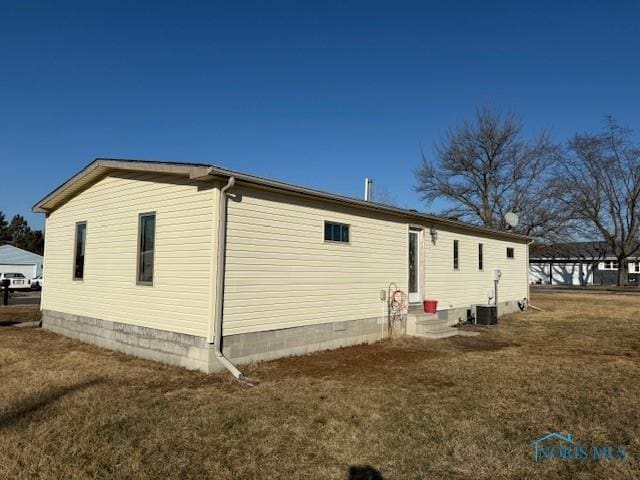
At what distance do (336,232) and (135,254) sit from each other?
12.7 feet

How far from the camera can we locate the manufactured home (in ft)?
22.4

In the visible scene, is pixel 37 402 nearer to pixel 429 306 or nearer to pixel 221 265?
pixel 221 265

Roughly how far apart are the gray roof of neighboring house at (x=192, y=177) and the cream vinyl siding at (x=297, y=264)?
0.71 ft

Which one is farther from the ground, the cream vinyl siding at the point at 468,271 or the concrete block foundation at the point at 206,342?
the cream vinyl siding at the point at 468,271

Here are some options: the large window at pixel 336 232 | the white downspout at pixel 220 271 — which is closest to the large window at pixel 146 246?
the white downspout at pixel 220 271

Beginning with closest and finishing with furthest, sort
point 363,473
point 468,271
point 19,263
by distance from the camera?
point 363,473 → point 468,271 → point 19,263

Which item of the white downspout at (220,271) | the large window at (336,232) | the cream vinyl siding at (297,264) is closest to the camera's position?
the white downspout at (220,271)

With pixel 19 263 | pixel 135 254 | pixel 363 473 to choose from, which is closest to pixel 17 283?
pixel 19 263

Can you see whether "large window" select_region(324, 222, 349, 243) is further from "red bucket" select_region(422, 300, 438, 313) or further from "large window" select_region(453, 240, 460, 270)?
"large window" select_region(453, 240, 460, 270)

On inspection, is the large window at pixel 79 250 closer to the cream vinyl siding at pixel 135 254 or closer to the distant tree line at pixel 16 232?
the cream vinyl siding at pixel 135 254

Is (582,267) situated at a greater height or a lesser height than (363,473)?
Answer: greater

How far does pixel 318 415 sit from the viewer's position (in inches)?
185

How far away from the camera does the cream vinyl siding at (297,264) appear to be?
23.0 ft

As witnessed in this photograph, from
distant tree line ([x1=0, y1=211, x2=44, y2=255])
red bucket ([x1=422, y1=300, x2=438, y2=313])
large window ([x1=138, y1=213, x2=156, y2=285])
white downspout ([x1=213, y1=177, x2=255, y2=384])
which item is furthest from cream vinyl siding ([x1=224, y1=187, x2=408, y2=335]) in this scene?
distant tree line ([x1=0, y1=211, x2=44, y2=255])
